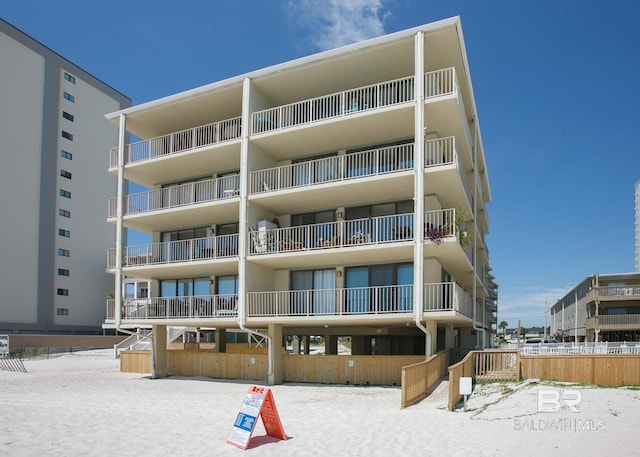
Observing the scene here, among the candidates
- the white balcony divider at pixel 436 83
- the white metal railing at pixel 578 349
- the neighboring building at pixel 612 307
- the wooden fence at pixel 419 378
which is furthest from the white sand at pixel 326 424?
the neighboring building at pixel 612 307

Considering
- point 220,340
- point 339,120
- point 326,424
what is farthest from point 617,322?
point 326,424

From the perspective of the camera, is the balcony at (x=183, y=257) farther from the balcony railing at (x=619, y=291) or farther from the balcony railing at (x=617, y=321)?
the balcony railing at (x=619, y=291)

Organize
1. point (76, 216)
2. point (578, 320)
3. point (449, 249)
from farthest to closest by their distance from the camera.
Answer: point (578, 320) < point (76, 216) < point (449, 249)

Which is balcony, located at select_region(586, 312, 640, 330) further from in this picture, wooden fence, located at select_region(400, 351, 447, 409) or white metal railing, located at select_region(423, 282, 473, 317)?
wooden fence, located at select_region(400, 351, 447, 409)

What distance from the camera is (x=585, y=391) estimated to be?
18484mm

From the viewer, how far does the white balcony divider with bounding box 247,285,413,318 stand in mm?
22438

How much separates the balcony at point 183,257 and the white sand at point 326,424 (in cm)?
641

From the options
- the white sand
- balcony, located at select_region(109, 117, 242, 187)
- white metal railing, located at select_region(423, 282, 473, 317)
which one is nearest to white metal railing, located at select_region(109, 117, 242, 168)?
balcony, located at select_region(109, 117, 242, 187)

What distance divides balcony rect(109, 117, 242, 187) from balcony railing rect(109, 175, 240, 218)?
81cm

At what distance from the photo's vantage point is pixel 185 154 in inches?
1054

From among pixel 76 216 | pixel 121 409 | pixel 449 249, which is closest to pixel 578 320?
pixel 449 249

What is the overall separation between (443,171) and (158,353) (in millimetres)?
17474

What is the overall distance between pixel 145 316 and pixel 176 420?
13759 millimetres

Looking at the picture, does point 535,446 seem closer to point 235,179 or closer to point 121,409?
point 121,409
